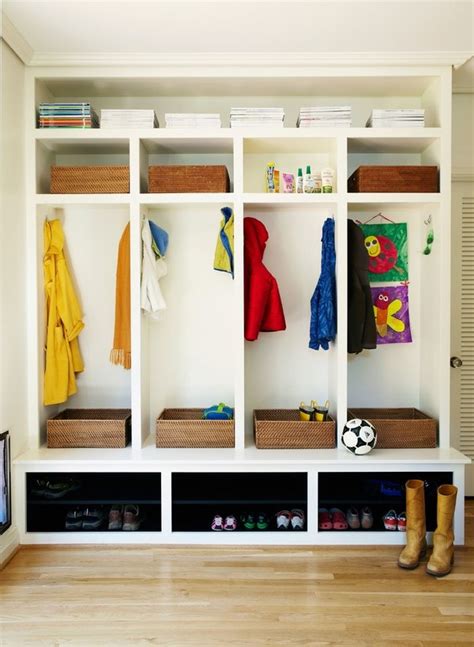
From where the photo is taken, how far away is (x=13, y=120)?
305 centimetres

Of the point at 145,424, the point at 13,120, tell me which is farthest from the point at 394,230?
the point at 13,120

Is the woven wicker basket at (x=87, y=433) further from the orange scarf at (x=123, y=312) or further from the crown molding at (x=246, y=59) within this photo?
the crown molding at (x=246, y=59)

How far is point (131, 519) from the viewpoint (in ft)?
10.1

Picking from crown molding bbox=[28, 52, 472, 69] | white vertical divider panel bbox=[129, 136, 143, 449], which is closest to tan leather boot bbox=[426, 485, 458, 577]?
white vertical divider panel bbox=[129, 136, 143, 449]

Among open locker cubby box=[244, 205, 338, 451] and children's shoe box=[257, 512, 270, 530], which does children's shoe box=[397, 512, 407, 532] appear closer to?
children's shoe box=[257, 512, 270, 530]

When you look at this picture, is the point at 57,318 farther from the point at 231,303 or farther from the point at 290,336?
the point at 290,336

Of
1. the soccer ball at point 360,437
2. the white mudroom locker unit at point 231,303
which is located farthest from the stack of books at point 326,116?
the soccer ball at point 360,437

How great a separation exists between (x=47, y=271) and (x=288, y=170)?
5.35ft

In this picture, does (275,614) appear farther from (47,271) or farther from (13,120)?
(13,120)

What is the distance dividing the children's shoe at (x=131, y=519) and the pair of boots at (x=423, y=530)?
140 centimetres

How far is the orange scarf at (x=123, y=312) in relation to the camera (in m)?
3.42

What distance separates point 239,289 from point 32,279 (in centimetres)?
120

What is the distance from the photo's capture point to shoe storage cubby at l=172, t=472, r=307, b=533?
3.08 metres

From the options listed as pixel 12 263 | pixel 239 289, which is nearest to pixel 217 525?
pixel 239 289
